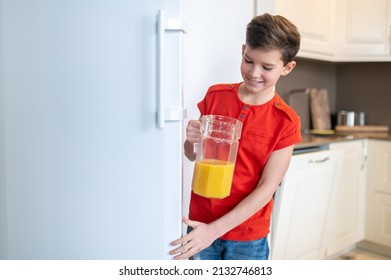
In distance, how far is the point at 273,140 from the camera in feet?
3.69

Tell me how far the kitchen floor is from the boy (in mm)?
1735

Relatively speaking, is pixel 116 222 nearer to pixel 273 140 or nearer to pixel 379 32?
pixel 273 140

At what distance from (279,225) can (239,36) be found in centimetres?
95

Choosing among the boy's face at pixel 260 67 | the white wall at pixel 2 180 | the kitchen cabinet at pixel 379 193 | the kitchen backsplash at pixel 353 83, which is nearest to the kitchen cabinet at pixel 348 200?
the kitchen cabinet at pixel 379 193

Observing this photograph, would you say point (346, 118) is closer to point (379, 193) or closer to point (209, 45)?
point (379, 193)

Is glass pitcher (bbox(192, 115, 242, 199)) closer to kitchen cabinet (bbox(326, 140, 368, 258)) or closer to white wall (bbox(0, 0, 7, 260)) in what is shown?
white wall (bbox(0, 0, 7, 260))

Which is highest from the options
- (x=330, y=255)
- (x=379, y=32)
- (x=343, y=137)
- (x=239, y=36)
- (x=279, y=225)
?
(x=379, y=32)

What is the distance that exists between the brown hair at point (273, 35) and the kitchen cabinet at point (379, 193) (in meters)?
1.83

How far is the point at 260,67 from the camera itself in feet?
3.47

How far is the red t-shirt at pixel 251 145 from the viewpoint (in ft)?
3.70

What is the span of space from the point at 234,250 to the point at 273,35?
0.60 meters

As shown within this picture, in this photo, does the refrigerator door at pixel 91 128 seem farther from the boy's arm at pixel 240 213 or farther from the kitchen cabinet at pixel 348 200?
the kitchen cabinet at pixel 348 200

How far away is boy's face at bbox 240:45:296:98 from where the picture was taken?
1.05m

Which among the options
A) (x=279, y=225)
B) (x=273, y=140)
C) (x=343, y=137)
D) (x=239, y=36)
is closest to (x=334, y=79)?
(x=343, y=137)
